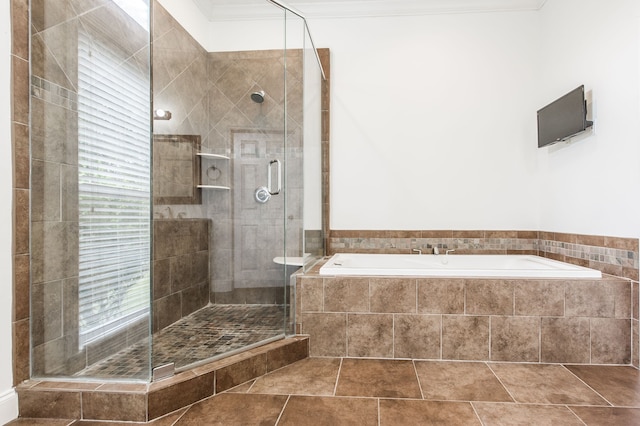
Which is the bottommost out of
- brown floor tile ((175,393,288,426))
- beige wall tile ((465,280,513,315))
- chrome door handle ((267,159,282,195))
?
brown floor tile ((175,393,288,426))

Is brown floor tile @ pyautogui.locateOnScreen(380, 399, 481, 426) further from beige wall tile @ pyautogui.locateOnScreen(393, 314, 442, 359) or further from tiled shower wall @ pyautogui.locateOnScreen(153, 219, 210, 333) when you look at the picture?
tiled shower wall @ pyautogui.locateOnScreen(153, 219, 210, 333)

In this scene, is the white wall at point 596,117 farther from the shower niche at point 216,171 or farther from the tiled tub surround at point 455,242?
the shower niche at point 216,171

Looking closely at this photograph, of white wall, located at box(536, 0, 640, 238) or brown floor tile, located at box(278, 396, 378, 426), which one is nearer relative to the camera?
brown floor tile, located at box(278, 396, 378, 426)

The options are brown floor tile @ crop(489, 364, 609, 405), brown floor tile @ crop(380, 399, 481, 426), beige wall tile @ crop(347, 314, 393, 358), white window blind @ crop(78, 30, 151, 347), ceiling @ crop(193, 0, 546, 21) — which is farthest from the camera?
ceiling @ crop(193, 0, 546, 21)

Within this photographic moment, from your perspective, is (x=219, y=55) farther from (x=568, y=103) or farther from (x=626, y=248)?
(x=626, y=248)

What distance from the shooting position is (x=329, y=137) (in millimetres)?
3074

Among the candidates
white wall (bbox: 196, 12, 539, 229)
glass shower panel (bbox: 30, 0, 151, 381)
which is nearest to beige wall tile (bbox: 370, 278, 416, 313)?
white wall (bbox: 196, 12, 539, 229)

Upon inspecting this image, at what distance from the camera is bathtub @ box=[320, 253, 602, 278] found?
211cm

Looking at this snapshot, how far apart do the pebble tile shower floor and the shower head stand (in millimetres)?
1425

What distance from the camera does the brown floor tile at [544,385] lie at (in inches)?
64.8

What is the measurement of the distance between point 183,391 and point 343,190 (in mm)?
1993

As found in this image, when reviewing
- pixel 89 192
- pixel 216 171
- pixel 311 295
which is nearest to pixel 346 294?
pixel 311 295

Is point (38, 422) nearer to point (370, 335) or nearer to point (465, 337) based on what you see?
point (370, 335)

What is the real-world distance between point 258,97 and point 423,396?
2109 mm
